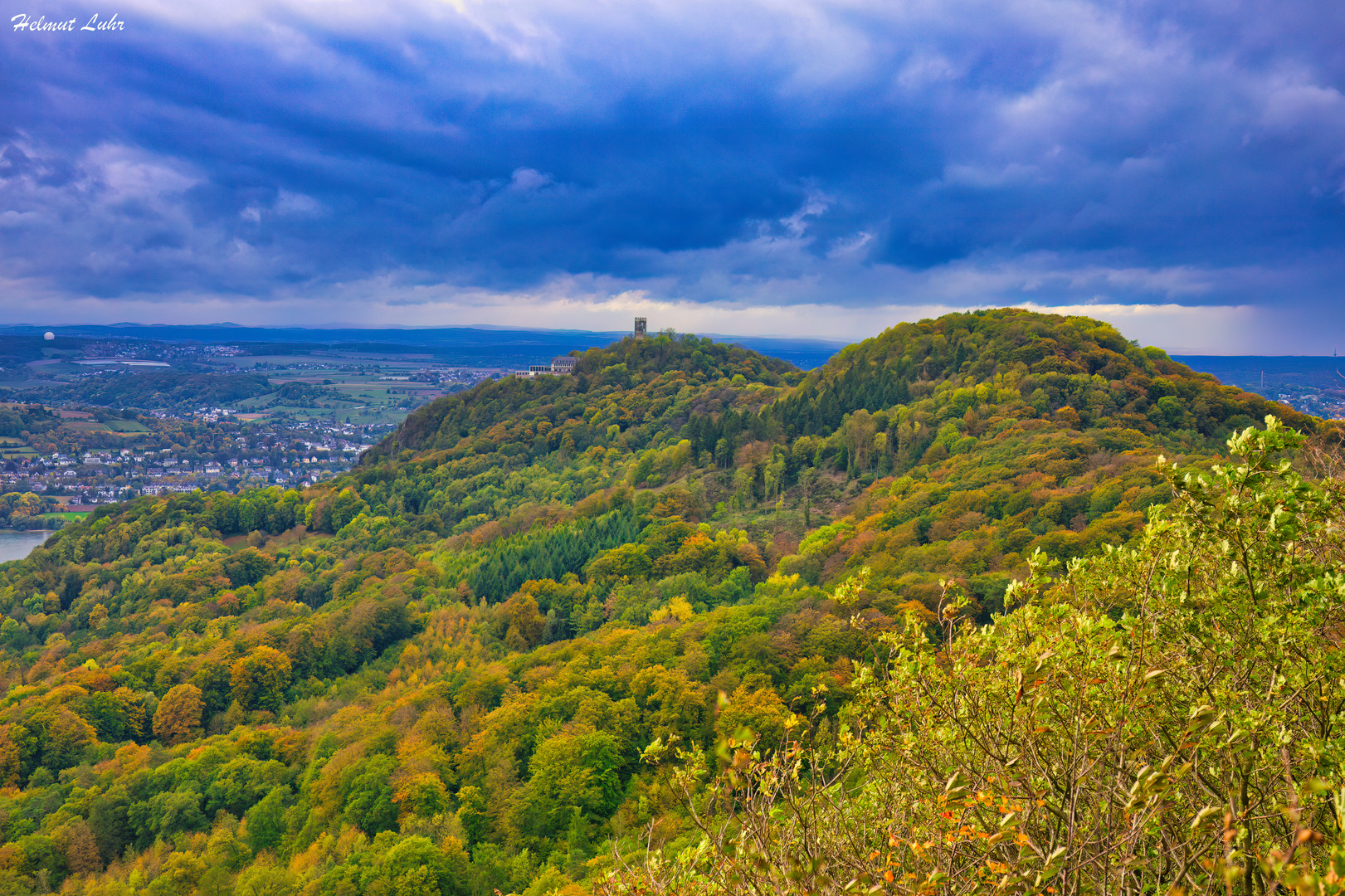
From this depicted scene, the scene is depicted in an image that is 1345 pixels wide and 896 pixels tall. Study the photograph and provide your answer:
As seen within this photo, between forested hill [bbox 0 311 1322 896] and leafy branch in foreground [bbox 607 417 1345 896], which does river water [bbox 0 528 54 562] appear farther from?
leafy branch in foreground [bbox 607 417 1345 896]

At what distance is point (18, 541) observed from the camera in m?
110

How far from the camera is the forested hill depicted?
2334cm

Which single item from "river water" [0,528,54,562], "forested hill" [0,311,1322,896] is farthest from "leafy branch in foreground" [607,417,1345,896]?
"river water" [0,528,54,562]

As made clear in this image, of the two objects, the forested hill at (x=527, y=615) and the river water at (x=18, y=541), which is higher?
the forested hill at (x=527, y=615)

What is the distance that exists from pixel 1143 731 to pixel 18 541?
151 m

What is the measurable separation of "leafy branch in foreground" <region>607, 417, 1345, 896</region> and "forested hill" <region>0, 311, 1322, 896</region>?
1179mm

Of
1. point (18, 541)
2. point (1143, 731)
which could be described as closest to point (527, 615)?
point (1143, 731)

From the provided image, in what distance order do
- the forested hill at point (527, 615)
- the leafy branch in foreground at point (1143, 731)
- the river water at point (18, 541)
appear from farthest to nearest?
the river water at point (18, 541), the forested hill at point (527, 615), the leafy branch in foreground at point (1143, 731)

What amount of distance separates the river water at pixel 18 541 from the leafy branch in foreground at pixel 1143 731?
128 m

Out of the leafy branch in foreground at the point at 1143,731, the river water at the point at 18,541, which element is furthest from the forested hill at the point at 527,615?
the river water at the point at 18,541

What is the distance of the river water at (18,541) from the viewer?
10034cm

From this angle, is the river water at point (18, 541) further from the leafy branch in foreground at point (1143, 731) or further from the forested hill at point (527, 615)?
the leafy branch in foreground at point (1143, 731)

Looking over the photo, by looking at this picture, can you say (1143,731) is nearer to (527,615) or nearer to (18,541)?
(527,615)

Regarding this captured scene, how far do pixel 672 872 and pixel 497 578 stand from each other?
4540cm
